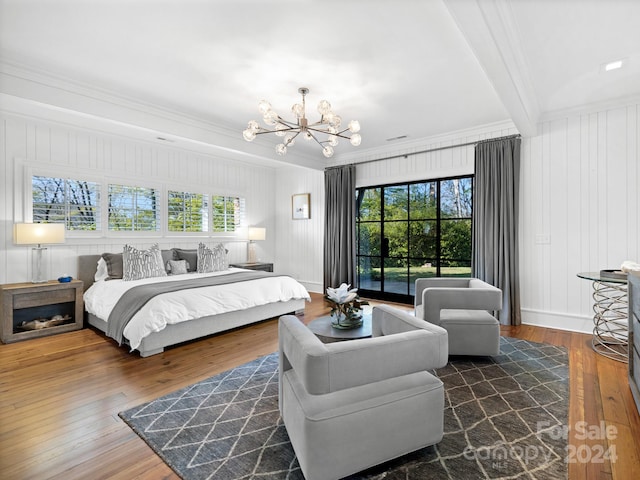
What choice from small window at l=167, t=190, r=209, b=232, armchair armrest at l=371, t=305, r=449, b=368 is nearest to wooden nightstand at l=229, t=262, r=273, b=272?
small window at l=167, t=190, r=209, b=232

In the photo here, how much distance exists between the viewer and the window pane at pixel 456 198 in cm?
483

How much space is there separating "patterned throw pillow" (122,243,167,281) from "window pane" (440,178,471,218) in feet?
13.9

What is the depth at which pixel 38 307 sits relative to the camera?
4027 mm

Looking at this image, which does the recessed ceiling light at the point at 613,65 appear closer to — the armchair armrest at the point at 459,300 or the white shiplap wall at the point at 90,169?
the armchair armrest at the point at 459,300

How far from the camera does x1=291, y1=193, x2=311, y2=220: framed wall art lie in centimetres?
672

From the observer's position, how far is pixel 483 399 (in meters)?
2.36

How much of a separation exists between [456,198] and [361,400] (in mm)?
4068

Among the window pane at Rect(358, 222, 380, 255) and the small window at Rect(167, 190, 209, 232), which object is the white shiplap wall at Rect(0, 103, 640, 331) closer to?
the small window at Rect(167, 190, 209, 232)

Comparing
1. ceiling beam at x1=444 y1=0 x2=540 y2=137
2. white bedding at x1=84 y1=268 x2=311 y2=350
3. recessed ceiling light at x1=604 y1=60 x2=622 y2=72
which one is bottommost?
white bedding at x1=84 y1=268 x2=311 y2=350

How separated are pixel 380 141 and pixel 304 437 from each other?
466 centimetres

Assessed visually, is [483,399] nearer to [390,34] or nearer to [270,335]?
[270,335]

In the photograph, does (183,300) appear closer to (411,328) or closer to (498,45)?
(411,328)

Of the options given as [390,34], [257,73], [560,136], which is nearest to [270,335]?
[257,73]

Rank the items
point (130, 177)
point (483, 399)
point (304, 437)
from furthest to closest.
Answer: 1. point (130, 177)
2. point (483, 399)
3. point (304, 437)
